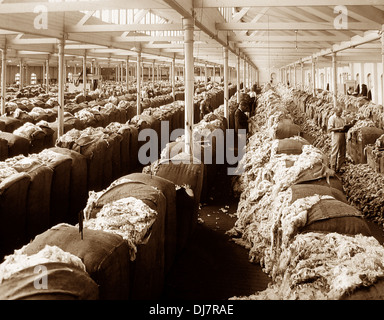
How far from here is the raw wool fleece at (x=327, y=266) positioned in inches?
129

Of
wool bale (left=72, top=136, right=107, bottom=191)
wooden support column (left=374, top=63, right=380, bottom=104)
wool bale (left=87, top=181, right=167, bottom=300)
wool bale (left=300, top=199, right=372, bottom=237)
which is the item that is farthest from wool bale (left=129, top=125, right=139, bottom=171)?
wooden support column (left=374, top=63, right=380, bottom=104)

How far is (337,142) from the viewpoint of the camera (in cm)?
1217

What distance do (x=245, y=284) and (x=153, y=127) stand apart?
9346mm

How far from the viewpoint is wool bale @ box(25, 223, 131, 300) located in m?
3.47

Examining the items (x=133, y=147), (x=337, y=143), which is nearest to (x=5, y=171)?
(x=133, y=147)

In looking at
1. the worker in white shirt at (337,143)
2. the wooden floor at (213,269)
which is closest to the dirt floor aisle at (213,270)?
the wooden floor at (213,269)

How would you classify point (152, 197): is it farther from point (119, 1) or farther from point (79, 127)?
point (79, 127)

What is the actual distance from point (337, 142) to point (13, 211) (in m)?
9.36

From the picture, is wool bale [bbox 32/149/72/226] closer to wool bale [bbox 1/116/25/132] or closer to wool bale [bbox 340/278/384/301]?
wool bale [bbox 340/278/384/301]

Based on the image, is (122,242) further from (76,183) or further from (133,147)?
(133,147)

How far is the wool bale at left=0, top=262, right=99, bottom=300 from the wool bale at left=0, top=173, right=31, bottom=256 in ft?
10.4

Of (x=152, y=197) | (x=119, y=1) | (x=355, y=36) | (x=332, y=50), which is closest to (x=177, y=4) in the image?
(x=119, y=1)
